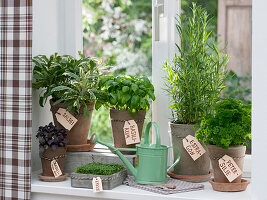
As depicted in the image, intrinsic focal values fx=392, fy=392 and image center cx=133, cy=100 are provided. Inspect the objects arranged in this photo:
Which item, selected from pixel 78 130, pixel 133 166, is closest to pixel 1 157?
pixel 78 130

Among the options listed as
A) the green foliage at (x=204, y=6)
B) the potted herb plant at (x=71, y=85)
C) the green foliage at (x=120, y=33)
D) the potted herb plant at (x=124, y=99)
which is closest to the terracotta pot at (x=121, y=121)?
the potted herb plant at (x=124, y=99)

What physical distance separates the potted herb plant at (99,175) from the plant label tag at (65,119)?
235mm

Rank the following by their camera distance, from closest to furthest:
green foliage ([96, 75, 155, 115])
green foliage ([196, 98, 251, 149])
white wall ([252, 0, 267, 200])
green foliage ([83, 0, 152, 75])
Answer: white wall ([252, 0, 267, 200]) < green foliage ([196, 98, 251, 149]) < green foliage ([96, 75, 155, 115]) < green foliage ([83, 0, 152, 75])

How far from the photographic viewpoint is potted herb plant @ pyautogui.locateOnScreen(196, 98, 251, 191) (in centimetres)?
151

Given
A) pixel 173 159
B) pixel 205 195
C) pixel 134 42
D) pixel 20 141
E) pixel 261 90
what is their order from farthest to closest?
pixel 134 42 < pixel 173 159 < pixel 20 141 < pixel 205 195 < pixel 261 90

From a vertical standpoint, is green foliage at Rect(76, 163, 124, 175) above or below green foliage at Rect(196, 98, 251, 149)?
below

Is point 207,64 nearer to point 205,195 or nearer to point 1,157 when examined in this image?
point 205,195

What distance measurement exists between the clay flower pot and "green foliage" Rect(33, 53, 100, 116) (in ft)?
1.31

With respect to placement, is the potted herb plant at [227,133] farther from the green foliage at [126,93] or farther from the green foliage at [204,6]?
the green foliage at [204,6]

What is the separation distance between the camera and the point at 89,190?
5.21 feet

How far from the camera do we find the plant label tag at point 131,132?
5.83 feet

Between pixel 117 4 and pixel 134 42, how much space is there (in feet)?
1.43

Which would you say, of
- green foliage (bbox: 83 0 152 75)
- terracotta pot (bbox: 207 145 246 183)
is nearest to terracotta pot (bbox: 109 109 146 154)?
terracotta pot (bbox: 207 145 246 183)

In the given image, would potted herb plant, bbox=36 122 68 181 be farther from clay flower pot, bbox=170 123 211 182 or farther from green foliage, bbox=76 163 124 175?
clay flower pot, bbox=170 123 211 182
